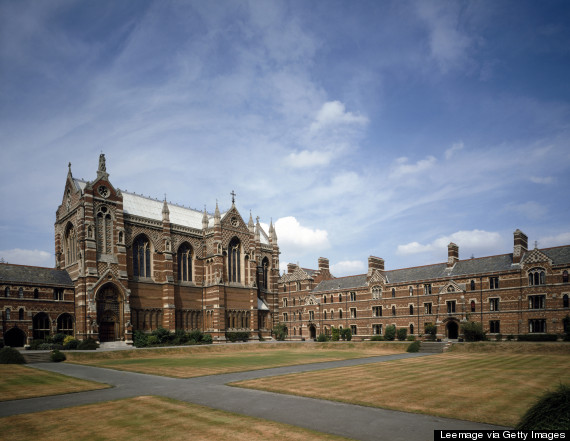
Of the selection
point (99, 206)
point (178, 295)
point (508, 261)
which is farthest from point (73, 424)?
point (508, 261)

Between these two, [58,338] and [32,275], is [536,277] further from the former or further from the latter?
[32,275]

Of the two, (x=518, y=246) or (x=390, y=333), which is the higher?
(x=518, y=246)

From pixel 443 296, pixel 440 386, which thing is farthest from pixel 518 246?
pixel 440 386

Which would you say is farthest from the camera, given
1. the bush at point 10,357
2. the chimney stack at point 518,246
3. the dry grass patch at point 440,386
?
the chimney stack at point 518,246

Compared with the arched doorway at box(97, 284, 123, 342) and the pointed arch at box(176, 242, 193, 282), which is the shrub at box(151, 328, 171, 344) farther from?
the pointed arch at box(176, 242, 193, 282)

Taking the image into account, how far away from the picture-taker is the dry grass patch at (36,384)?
21322 mm

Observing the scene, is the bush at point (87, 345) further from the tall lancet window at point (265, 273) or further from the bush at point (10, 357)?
the tall lancet window at point (265, 273)

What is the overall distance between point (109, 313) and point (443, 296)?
4502 centimetres

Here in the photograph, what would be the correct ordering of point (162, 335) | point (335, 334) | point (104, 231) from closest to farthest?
1. point (104, 231)
2. point (162, 335)
3. point (335, 334)

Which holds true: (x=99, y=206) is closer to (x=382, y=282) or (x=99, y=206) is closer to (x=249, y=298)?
(x=249, y=298)

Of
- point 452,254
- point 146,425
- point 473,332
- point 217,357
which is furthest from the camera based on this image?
point 452,254

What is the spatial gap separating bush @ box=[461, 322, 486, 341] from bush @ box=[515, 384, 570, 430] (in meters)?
46.7

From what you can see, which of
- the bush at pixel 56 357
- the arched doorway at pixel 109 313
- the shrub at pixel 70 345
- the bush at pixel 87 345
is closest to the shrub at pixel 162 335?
the arched doorway at pixel 109 313

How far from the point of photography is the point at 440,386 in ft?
72.3
